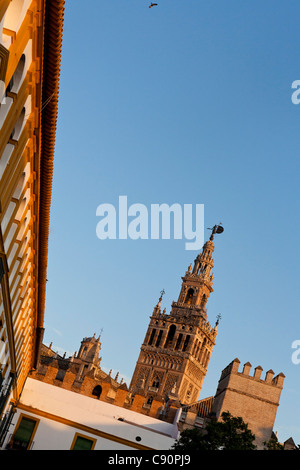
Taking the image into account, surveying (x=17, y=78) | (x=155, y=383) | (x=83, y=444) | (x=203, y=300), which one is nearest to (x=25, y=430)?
(x=83, y=444)

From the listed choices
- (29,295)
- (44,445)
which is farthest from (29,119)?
(44,445)

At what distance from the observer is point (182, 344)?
8550 centimetres

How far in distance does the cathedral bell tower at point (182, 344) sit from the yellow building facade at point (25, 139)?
61517 mm

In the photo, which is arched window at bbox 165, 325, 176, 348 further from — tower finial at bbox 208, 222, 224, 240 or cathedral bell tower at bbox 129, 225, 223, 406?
tower finial at bbox 208, 222, 224, 240

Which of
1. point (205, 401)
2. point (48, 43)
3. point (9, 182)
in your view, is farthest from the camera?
point (205, 401)

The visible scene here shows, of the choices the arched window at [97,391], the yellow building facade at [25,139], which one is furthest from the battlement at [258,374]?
the yellow building facade at [25,139]

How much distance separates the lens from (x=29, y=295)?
25.9 metres

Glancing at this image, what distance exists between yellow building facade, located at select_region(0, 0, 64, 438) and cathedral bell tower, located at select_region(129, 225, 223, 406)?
61.5 metres

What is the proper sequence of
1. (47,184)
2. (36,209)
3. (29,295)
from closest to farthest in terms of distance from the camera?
(47,184) → (36,209) → (29,295)

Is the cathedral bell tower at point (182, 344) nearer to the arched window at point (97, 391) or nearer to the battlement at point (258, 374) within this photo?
the arched window at point (97, 391)

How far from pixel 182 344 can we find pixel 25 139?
74684 millimetres

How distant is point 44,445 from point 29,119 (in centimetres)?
2466

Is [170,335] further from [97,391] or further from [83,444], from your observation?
[83,444]

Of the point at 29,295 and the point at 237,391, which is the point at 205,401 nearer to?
the point at 237,391
